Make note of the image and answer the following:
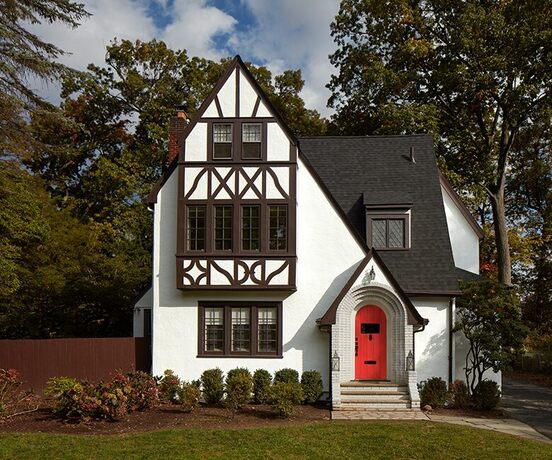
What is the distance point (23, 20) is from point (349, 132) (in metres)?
18.9

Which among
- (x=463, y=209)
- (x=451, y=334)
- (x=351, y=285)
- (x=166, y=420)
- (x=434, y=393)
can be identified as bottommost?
(x=166, y=420)

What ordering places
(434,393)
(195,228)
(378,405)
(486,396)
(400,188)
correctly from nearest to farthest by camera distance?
(378,405), (486,396), (434,393), (195,228), (400,188)

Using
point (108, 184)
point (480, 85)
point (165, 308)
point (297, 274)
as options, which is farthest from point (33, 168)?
point (480, 85)

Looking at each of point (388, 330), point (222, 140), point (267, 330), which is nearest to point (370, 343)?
point (388, 330)

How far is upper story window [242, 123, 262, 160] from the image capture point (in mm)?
17016

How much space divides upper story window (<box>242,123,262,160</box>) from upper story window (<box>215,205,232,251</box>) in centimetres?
184

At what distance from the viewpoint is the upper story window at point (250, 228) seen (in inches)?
659

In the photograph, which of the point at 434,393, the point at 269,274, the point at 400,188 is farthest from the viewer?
the point at 400,188

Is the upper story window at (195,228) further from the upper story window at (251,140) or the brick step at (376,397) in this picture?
the brick step at (376,397)

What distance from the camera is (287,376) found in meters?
16.4

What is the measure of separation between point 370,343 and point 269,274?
400 centimetres

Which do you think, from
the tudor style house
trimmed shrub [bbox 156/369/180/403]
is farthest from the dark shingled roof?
trimmed shrub [bbox 156/369/180/403]

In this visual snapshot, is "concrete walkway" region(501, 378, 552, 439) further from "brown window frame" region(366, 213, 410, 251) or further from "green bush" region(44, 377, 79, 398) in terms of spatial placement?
"green bush" region(44, 377, 79, 398)

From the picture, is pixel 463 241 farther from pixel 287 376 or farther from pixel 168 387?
pixel 168 387
